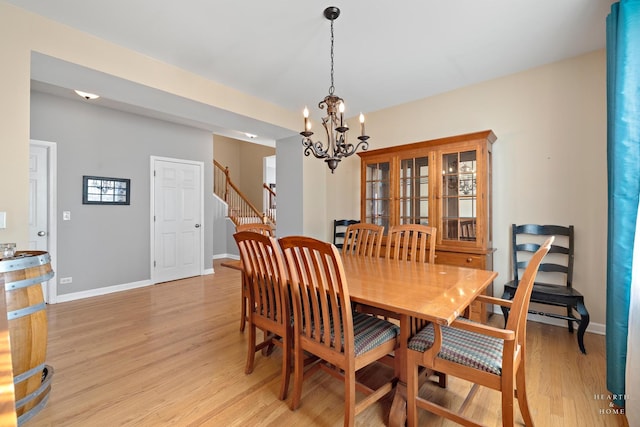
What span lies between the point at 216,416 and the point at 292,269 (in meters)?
0.94

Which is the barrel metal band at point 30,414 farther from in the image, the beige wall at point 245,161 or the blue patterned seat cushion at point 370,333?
the beige wall at point 245,161

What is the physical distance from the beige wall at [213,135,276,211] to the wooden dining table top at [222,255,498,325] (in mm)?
6700

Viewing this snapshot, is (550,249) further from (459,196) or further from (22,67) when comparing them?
(22,67)

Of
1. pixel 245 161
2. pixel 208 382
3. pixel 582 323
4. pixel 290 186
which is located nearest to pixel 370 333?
pixel 208 382

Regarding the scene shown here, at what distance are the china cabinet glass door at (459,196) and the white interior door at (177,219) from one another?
3.97 meters

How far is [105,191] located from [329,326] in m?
4.07

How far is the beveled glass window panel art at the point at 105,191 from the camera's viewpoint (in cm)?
394

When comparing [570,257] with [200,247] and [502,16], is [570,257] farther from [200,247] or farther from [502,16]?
[200,247]

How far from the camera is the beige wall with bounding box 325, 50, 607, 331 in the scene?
8.81ft

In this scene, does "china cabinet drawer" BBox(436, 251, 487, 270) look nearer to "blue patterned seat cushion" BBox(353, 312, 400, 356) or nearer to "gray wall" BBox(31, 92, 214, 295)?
"blue patterned seat cushion" BBox(353, 312, 400, 356)

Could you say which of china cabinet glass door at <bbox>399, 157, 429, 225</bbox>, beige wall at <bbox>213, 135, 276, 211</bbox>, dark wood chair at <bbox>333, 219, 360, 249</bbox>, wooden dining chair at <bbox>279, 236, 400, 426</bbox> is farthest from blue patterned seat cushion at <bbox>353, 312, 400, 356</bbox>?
beige wall at <bbox>213, 135, 276, 211</bbox>

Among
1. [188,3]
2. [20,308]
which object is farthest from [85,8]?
[20,308]

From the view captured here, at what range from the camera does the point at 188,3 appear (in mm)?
2053

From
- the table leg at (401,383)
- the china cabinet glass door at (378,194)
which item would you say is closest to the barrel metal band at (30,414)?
the table leg at (401,383)
